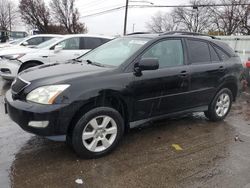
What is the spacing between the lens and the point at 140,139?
4.29 meters

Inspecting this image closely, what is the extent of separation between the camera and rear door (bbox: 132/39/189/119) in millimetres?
3887

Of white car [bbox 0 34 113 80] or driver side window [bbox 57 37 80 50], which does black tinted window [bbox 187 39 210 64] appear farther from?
driver side window [bbox 57 37 80 50]

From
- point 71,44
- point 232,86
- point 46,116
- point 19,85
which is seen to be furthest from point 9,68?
point 232,86

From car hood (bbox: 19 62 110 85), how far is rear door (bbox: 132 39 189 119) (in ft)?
2.14

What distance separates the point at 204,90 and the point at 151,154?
1.73 m

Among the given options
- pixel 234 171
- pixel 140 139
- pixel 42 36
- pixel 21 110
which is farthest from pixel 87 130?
pixel 42 36

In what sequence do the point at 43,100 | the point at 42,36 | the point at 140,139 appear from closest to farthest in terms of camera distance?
1. the point at 43,100
2. the point at 140,139
3. the point at 42,36

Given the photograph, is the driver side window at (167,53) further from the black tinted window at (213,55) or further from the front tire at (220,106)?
the front tire at (220,106)

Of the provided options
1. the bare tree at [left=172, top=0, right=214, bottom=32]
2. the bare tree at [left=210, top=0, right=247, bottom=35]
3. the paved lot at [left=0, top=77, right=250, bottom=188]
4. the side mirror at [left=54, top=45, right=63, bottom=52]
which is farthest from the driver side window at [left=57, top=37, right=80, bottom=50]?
the bare tree at [left=172, top=0, right=214, bottom=32]

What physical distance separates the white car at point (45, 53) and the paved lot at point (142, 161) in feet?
10.9

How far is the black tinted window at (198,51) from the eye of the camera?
15.2 ft

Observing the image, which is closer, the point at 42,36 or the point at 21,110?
the point at 21,110

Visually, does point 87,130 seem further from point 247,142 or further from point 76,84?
point 247,142

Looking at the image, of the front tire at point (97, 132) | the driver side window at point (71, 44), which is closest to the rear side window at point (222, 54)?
the front tire at point (97, 132)
